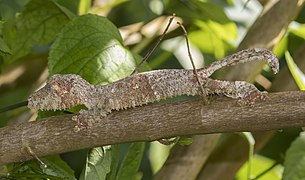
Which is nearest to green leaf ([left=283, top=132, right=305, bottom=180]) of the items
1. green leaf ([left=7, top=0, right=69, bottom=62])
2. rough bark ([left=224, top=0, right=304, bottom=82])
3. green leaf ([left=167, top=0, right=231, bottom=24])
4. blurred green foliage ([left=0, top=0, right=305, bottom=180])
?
blurred green foliage ([left=0, top=0, right=305, bottom=180])

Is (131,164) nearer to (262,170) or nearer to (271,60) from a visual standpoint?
(271,60)

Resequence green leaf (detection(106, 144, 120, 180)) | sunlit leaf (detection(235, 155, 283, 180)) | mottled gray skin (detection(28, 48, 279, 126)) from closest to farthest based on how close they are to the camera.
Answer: mottled gray skin (detection(28, 48, 279, 126))
green leaf (detection(106, 144, 120, 180))
sunlit leaf (detection(235, 155, 283, 180))

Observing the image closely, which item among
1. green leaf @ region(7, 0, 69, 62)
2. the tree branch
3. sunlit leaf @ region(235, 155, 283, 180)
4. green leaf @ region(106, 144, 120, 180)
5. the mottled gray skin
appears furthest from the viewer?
sunlit leaf @ region(235, 155, 283, 180)

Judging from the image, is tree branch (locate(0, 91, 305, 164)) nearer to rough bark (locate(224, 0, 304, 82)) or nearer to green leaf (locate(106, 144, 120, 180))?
green leaf (locate(106, 144, 120, 180))

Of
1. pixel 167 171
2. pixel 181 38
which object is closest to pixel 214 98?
pixel 167 171

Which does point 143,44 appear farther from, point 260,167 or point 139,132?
point 139,132

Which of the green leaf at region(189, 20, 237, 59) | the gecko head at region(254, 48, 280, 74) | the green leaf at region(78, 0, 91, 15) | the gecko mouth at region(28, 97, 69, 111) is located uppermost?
the gecko head at region(254, 48, 280, 74)
